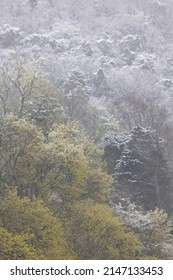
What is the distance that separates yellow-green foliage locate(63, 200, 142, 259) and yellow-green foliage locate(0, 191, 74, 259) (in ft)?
6.80

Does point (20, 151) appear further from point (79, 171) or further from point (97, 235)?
point (97, 235)

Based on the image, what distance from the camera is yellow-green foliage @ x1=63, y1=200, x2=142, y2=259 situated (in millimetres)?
28094

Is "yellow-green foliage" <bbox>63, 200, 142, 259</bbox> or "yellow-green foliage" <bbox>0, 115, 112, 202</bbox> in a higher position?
"yellow-green foliage" <bbox>0, 115, 112, 202</bbox>

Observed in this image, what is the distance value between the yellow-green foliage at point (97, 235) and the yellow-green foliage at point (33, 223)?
2.07 metres

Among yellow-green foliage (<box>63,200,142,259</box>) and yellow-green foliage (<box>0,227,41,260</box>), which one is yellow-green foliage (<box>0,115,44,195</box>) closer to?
yellow-green foliage (<box>63,200,142,259</box>)

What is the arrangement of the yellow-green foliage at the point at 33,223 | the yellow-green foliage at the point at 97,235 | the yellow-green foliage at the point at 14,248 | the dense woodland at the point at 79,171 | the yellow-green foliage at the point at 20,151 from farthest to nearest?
the yellow-green foliage at the point at 20,151 → the yellow-green foliage at the point at 97,235 → the dense woodland at the point at 79,171 → the yellow-green foliage at the point at 33,223 → the yellow-green foliage at the point at 14,248

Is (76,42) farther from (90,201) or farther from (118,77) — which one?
(90,201)

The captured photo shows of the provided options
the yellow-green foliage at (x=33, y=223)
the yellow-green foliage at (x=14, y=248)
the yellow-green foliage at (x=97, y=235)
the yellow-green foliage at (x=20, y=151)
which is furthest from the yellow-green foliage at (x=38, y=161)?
the yellow-green foliage at (x=14, y=248)

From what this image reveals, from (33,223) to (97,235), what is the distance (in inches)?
182

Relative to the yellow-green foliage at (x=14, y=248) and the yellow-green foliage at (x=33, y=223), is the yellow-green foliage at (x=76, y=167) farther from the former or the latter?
the yellow-green foliage at (x=14, y=248)

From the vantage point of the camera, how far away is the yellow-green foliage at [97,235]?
2809 centimetres

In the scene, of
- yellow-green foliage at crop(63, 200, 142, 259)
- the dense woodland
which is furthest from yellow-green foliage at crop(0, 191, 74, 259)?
yellow-green foliage at crop(63, 200, 142, 259)

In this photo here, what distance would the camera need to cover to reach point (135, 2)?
5620 inches

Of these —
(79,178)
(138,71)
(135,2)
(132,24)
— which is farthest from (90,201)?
(135,2)
